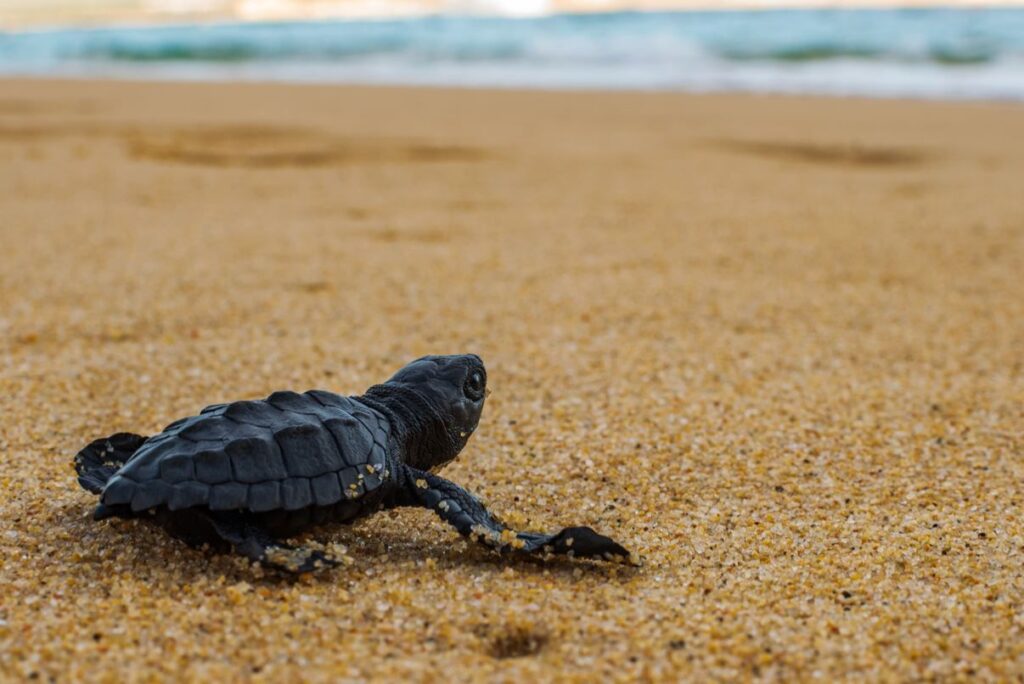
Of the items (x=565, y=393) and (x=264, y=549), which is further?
(x=565, y=393)

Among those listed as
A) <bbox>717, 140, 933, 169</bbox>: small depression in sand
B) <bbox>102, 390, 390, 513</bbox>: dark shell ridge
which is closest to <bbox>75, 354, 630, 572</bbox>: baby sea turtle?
<bbox>102, 390, 390, 513</bbox>: dark shell ridge

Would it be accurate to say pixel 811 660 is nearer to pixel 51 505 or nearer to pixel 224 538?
pixel 224 538

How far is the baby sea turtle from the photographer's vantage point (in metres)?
1.78

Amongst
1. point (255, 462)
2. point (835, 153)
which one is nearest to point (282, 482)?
point (255, 462)

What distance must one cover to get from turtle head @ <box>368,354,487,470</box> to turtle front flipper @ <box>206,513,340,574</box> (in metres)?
0.38

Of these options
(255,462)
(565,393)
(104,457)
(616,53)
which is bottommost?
(565,393)

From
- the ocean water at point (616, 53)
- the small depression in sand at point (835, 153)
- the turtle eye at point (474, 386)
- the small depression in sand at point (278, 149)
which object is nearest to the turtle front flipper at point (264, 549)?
the turtle eye at point (474, 386)

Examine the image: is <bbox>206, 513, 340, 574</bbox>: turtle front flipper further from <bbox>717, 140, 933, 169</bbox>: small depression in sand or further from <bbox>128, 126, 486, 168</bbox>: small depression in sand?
<bbox>717, 140, 933, 169</bbox>: small depression in sand

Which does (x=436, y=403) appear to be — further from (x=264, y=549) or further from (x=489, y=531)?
(x=264, y=549)

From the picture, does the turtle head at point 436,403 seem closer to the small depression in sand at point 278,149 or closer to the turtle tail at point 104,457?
the turtle tail at point 104,457

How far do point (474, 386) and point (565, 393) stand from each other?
0.74 meters

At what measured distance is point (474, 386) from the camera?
231cm

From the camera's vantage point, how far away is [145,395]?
2875 mm

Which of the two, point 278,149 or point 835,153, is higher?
point 278,149
